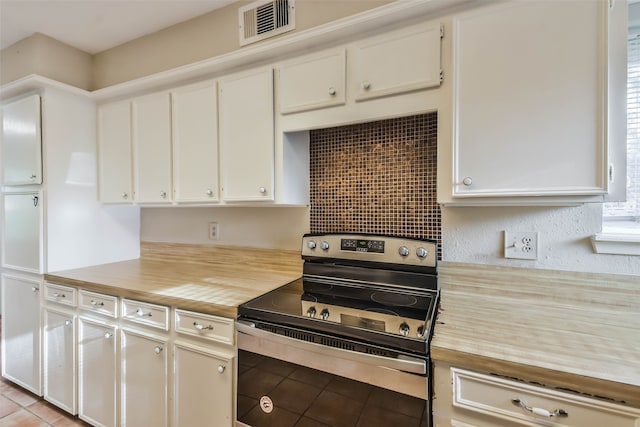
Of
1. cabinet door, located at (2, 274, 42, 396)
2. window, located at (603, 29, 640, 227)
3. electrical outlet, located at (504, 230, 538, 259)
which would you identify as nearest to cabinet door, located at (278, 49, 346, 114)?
electrical outlet, located at (504, 230, 538, 259)

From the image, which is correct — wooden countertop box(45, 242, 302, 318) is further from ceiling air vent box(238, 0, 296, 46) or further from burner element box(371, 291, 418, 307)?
ceiling air vent box(238, 0, 296, 46)

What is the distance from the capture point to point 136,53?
217 cm

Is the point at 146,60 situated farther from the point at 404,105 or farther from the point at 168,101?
the point at 404,105

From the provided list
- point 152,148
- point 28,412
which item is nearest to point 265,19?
point 152,148

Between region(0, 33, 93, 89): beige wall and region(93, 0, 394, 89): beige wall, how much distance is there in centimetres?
11

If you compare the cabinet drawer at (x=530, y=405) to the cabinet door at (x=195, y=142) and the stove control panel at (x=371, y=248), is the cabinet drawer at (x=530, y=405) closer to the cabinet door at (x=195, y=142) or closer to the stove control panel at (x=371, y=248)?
the stove control panel at (x=371, y=248)

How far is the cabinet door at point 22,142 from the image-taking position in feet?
6.31

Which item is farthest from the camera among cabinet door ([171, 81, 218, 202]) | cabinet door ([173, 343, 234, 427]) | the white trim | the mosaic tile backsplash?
cabinet door ([171, 81, 218, 202])

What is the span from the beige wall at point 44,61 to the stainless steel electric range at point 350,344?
7.32ft

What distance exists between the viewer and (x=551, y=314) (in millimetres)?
1169

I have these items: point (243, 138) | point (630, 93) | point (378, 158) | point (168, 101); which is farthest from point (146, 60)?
point (630, 93)

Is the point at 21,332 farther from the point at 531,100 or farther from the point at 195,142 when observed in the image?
the point at 531,100

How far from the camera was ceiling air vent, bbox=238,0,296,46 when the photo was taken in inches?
64.3

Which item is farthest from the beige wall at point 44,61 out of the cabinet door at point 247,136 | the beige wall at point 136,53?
the cabinet door at point 247,136
